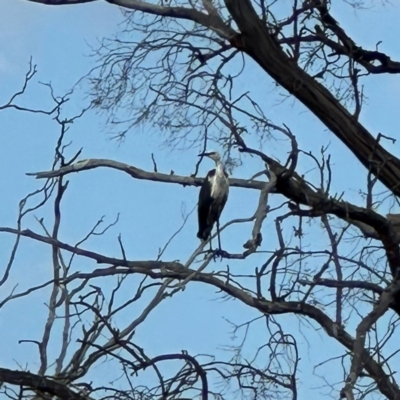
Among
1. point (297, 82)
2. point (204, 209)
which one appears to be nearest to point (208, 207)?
point (204, 209)

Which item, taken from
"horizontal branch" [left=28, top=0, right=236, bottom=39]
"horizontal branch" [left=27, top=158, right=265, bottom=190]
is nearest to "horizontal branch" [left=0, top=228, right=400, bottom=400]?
"horizontal branch" [left=27, top=158, right=265, bottom=190]

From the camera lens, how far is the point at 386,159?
9.67m

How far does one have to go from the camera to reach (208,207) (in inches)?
428

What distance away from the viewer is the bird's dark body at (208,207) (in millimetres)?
10734

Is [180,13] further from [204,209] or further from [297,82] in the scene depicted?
[204,209]

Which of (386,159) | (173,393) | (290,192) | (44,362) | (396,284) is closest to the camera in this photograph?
(173,393)

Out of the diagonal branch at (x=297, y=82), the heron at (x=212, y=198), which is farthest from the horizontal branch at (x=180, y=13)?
the heron at (x=212, y=198)

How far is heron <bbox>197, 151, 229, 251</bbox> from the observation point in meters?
10.7

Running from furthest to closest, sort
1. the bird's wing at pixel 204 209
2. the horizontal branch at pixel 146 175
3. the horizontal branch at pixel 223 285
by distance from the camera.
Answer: the bird's wing at pixel 204 209 → the horizontal branch at pixel 146 175 → the horizontal branch at pixel 223 285

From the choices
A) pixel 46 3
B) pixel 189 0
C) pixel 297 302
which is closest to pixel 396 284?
pixel 297 302

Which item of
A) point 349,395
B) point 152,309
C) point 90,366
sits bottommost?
point 349,395

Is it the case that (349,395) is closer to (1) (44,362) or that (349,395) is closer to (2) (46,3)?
(1) (44,362)

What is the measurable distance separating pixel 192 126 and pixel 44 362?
238 cm

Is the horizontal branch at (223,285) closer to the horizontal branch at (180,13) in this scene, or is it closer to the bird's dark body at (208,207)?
the bird's dark body at (208,207)
